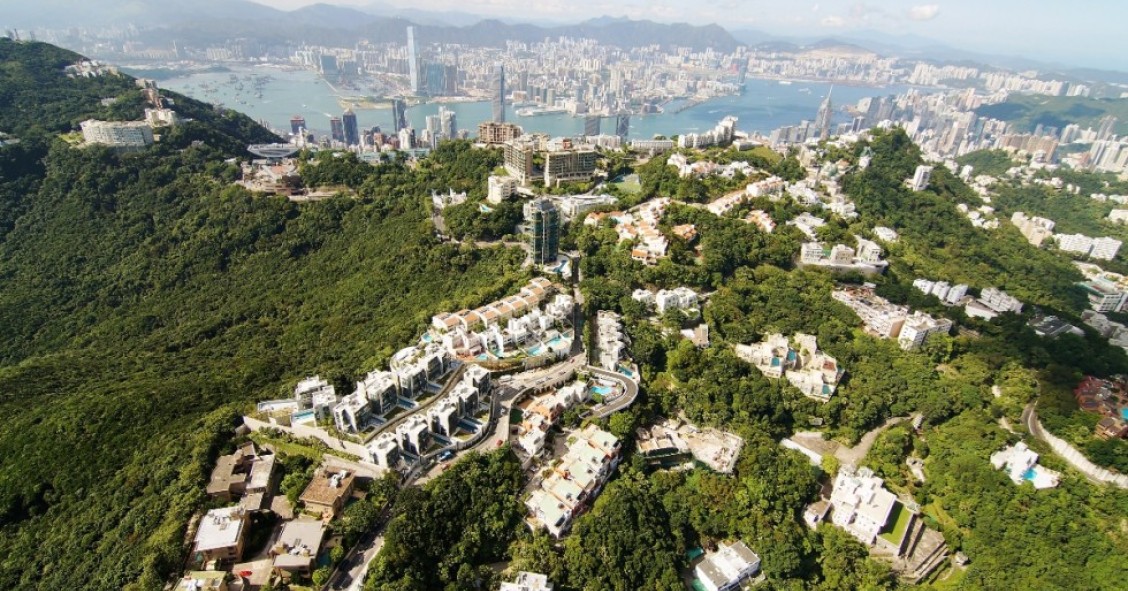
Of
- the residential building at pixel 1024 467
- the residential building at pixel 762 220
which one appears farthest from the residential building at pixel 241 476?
the residential building at pixel 762 220

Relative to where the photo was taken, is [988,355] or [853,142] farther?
[853,142]

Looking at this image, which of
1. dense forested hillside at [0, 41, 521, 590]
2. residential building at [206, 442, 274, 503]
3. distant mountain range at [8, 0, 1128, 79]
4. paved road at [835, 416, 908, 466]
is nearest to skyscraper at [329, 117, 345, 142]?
dense forested hillside at [0, 41, 521, 590]

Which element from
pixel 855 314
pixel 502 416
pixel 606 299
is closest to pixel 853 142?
pixel 855 314

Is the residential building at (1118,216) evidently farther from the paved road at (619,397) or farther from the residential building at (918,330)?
the paved road at (619,397)

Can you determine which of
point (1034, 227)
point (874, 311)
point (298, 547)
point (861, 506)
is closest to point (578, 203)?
point (874, 311)

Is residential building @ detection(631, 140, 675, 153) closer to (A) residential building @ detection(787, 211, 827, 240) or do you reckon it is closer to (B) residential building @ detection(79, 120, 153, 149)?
(A) residential building @ detection(787, 211, 827, 240)

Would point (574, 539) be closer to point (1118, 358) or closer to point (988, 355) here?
point (988, 355)
